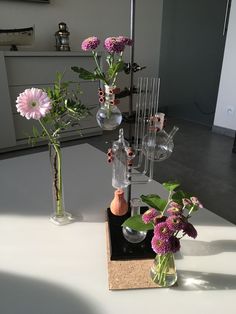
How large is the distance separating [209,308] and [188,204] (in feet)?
0.76

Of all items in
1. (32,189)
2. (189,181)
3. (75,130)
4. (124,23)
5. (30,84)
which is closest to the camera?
(32,189)

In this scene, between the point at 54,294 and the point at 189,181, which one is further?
the point at 189,181

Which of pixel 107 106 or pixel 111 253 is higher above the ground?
pixel 107 106

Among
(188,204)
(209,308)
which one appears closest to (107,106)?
(188,204)

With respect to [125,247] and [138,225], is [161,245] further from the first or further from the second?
[125,247]

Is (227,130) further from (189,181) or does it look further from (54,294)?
(54,294)

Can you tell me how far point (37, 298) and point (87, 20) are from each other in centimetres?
373

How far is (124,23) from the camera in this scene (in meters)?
3.99

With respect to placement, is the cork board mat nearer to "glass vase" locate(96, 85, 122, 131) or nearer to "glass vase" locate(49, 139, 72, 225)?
"glass vase" locate(49, 139, 72, 225)

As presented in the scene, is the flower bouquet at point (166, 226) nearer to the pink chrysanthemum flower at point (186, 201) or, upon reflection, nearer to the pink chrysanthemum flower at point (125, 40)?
the pink chrysanthemum flower at point (186, 201)

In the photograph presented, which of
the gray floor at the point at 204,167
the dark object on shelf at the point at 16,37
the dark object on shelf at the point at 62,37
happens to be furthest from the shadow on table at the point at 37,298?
the dark object on shelf at the point at 62,37

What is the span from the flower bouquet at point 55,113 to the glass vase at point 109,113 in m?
0.05

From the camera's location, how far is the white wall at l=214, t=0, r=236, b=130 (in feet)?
10.9

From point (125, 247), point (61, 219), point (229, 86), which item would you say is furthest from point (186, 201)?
point (229, 86)
